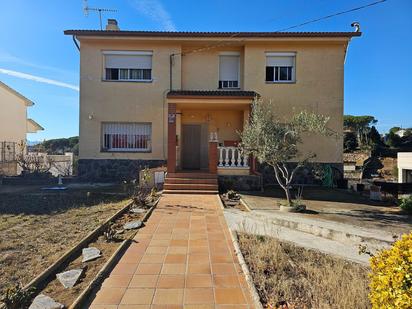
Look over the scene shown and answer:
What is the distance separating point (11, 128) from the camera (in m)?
23.1

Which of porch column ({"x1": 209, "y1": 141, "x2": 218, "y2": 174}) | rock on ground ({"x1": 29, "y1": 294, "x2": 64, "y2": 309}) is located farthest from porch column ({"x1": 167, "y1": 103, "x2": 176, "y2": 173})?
rock on ground ({"x1": 29, "y1": 294, "x2": 64, "y2": 309})

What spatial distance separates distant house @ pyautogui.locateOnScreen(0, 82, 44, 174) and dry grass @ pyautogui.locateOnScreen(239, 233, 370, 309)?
63.3ft

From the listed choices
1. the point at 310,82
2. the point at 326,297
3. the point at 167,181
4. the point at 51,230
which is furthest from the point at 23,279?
the point at 310,82

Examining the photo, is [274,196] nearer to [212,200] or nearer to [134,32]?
[212,200]

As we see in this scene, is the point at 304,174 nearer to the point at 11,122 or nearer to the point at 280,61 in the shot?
the point at 280,61

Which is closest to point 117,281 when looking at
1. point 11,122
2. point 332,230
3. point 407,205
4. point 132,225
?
point 132,225

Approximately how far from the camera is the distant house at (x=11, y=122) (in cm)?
1969

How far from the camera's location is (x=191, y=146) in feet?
53.9

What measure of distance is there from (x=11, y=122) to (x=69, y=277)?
23.6m

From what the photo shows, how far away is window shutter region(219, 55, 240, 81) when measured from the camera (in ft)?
52.1

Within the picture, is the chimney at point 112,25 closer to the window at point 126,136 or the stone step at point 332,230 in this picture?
the window at point 126,136

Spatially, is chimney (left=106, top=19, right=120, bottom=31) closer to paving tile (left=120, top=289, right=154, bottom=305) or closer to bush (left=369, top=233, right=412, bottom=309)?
paving tile (left=120, top=289, right=154, bottom=305)

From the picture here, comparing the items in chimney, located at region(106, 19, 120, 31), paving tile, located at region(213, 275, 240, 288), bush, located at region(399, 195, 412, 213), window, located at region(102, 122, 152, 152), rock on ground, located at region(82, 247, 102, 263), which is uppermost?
chimney, located at region(106, 19, 120, 31)

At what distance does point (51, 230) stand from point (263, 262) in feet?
16.2
